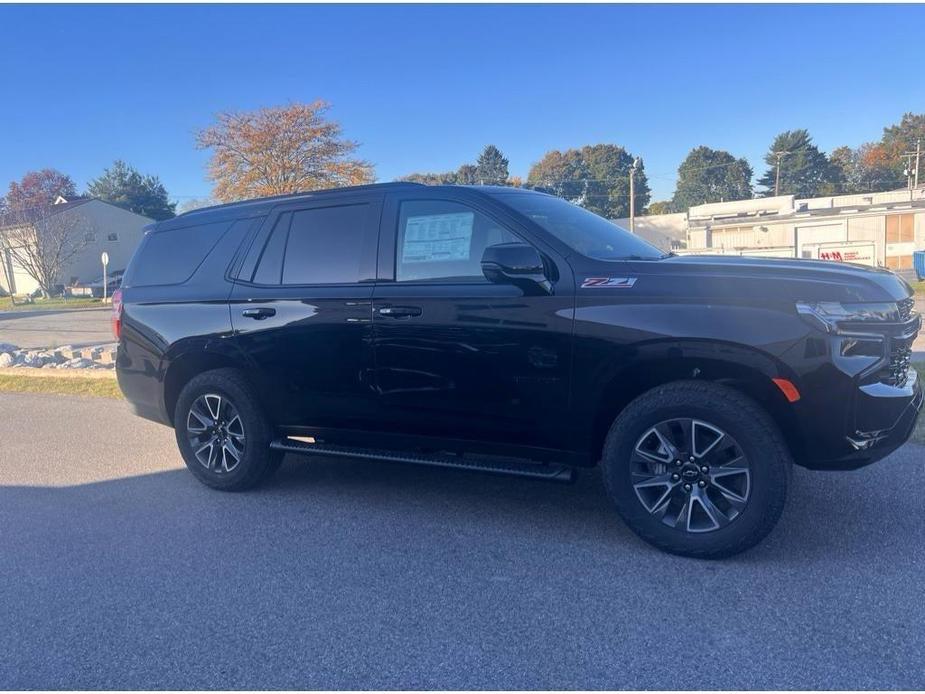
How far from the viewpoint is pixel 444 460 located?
437 centimetres

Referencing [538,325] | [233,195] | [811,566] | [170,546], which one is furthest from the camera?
[233,195]

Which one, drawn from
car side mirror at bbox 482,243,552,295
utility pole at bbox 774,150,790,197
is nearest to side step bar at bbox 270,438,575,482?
car side mirror at bbox 482,243,552,295

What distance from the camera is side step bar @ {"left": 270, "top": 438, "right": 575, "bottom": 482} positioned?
4.02 metres

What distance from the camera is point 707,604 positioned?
3.31 metres

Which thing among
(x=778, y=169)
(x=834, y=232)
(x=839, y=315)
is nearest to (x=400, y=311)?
(x=839, y=315)

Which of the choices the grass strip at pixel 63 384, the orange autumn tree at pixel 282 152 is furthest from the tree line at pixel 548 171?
the grass strip at pixel 63 384

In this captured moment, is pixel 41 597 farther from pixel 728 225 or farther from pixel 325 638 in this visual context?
pixel 728 225

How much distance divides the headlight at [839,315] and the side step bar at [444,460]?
1494mm

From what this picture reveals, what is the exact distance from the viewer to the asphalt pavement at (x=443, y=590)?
114 inches

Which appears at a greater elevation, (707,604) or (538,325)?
(538,325)

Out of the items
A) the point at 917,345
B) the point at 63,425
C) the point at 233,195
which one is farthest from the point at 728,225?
the point at 63,425

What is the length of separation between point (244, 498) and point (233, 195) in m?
29.6

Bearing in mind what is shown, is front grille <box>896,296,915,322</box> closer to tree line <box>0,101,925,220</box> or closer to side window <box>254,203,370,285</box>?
side window <box>254,203,370,285</box>

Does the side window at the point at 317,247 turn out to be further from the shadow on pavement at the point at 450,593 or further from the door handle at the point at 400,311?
the shadow on pavement at the point at 450,593
